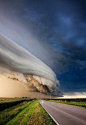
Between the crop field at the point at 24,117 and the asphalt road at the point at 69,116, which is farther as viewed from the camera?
the crop field at the point at 24,117

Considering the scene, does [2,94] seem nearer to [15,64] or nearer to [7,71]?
[7,71]

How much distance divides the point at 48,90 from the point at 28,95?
20.7 meters

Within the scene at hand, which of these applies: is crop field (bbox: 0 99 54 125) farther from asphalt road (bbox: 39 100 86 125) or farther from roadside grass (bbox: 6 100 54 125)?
asphalt road (bbox: 39 100 86 125)

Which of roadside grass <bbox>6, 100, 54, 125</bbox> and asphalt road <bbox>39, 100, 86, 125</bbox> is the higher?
asphalt road <bbox>39, 100, 86, 125</bbox>

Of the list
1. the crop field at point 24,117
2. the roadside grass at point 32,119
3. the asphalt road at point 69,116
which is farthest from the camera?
the crop field at point 24,117

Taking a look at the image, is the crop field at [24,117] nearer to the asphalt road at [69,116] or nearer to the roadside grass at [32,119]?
the roadside grass at [32,119]

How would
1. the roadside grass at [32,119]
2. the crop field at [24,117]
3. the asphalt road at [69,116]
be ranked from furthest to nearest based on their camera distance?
the crop field at [24,117] → the roadside grass at [32,119] → the asphalt road at [69,116]

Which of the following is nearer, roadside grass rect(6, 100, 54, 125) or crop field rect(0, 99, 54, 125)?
roadside grass rect(6, 100, 54, 125)

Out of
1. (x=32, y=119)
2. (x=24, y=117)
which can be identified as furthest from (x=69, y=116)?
(x=24, y=117)

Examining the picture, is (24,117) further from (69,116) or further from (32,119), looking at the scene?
(69,116)

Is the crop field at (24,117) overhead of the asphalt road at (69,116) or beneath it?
beneath

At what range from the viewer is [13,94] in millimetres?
80812

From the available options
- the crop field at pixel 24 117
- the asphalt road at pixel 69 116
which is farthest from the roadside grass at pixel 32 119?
the asphalt road at pixel 69 116

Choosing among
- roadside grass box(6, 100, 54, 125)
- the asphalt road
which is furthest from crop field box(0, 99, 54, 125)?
the asphalt road
